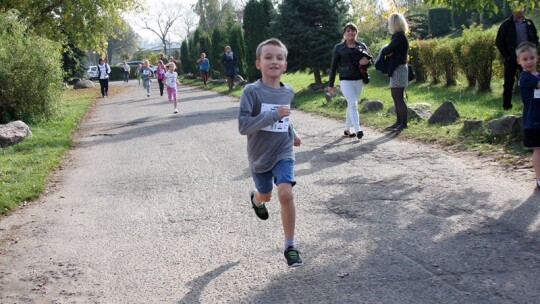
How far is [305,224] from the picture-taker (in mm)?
5535

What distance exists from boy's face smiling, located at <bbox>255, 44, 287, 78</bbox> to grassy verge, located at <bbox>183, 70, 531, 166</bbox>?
387cm

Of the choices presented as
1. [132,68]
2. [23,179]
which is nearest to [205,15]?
[132,68]

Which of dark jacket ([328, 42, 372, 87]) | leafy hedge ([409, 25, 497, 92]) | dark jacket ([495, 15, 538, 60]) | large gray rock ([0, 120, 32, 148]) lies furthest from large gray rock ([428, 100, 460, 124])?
large gray rock ([0, 120, 32, 148])

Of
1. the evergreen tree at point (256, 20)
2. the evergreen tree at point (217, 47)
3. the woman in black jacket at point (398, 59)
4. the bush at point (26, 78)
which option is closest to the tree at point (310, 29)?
the evergreen tree at point (256, 20)

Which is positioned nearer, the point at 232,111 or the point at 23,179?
the point at 23,179

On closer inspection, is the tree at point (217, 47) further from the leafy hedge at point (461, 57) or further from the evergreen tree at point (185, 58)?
the leafy hedge at point (461, 57)

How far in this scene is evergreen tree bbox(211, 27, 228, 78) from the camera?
39.6 m

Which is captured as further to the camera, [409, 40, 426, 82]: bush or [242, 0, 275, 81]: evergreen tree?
[242, 0, 275, 81]: evergreen tree

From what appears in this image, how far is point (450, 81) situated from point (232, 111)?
6397mm

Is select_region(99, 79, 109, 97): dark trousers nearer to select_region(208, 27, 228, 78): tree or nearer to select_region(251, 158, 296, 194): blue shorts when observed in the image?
select_region(208, 27, 228, 78): tree

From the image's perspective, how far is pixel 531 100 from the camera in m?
6.11

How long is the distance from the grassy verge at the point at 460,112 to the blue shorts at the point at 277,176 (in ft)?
12.1

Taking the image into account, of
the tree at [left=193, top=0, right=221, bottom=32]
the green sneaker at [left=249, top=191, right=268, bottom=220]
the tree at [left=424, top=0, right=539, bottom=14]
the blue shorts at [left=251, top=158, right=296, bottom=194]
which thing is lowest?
the green sneaker at [left=249, top=191, right=268, bottom=220]

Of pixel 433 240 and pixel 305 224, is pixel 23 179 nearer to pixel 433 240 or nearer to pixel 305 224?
pixel 305 224
